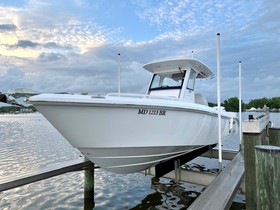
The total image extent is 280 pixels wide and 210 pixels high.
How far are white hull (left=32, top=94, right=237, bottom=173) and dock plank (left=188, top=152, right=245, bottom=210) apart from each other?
4.20ft

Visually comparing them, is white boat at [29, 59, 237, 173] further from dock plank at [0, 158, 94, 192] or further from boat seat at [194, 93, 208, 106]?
boat seat at [194, 93, 208, 106]

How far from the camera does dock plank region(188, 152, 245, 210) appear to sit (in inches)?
114

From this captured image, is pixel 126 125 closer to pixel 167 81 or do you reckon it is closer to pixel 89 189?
pixel 167 81

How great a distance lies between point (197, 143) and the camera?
5.92 m

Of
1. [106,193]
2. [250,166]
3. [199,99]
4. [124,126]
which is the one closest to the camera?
[250,166]

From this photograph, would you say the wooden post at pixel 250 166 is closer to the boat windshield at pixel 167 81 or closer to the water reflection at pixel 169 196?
the boat windshield at pixel 167 81

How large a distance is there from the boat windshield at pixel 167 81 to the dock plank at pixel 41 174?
2843 mm

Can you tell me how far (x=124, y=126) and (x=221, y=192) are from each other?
1.92 meters

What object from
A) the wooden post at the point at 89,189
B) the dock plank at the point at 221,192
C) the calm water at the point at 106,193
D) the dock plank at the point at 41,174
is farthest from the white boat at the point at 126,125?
the calm water at the point at 106,193

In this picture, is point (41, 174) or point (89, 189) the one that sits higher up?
point (41, 174)

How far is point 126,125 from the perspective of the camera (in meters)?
4.38

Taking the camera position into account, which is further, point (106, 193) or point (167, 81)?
point (106, 193)

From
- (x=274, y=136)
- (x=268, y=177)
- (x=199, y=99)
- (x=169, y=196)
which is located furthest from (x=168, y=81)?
(x=268, y=177)

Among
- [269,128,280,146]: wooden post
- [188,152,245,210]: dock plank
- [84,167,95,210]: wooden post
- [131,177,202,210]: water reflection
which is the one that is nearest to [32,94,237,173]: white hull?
[188,152,245,210]: dock plank
